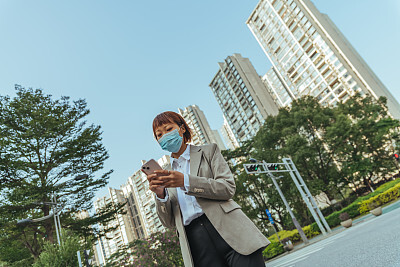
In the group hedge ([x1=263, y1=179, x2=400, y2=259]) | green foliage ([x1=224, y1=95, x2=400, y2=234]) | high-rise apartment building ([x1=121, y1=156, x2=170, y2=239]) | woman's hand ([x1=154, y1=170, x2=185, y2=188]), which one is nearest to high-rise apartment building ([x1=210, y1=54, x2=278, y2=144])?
green foliage ([x1=224, y1=95, x2=400, y2=234])

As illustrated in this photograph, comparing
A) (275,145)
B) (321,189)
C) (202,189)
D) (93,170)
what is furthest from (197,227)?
(275,145)

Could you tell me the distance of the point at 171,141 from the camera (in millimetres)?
1841

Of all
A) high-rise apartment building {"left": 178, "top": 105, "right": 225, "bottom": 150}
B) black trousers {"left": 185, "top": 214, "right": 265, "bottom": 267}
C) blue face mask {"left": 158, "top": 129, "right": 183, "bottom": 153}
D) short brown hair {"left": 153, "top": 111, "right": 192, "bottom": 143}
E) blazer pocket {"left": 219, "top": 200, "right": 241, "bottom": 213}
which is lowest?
black trousers {"left": 185, "top": 214, "right": 265, "bottom": 267}

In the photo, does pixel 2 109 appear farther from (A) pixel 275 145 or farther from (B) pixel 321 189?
(B) pixel 321 189

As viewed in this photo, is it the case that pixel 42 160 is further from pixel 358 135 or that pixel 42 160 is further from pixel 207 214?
pixel 358 135

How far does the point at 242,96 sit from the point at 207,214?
63754 mm

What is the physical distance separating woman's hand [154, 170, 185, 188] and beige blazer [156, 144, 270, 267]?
0.06 metres

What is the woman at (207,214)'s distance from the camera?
1419mm

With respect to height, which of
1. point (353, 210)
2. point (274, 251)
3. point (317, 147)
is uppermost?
point (317, 147)

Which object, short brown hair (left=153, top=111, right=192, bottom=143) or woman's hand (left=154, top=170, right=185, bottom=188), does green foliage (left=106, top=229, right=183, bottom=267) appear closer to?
short brown hair (left=153, top=111, right=192, bottom=143)

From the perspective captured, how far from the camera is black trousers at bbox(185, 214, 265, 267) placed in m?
1.44

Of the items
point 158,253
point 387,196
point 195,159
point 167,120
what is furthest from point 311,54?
point 195,159

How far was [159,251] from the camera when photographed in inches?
633

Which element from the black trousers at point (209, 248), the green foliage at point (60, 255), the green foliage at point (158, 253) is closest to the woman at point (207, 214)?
the black trousers at point (209, 248)
